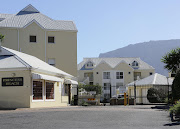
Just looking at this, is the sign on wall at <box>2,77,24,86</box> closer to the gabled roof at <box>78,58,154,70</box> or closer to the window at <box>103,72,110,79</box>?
the gabled roof at <box>78,58,154,70</box>

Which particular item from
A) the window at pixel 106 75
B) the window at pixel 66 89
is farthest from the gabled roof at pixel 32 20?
the window at pixel 106 75

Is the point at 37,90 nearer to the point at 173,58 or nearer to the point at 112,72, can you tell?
the point at 173,58

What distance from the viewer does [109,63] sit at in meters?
77.6

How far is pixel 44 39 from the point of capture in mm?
41531

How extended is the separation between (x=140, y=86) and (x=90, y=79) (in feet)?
113

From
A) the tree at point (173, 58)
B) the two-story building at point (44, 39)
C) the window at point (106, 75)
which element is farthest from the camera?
the window at point (106, 75)

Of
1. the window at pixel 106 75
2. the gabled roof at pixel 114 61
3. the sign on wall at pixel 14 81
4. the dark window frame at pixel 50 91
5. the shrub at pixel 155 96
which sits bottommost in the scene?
the shrub at pixel 155 96

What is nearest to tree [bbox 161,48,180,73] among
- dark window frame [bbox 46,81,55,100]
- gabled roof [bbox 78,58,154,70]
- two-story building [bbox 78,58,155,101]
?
dark window frame [bbox 46,81,55,100]

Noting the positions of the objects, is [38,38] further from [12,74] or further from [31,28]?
[12,74]

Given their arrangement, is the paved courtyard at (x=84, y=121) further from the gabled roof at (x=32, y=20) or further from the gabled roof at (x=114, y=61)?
the gabled roof at (x=114, y=61)

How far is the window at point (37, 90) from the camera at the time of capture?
24.9 metres

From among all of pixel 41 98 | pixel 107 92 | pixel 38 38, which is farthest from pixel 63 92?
pixel 107 92

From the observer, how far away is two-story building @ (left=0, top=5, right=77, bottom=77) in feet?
135

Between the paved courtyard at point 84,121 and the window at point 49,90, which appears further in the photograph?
the window at point 49,90
